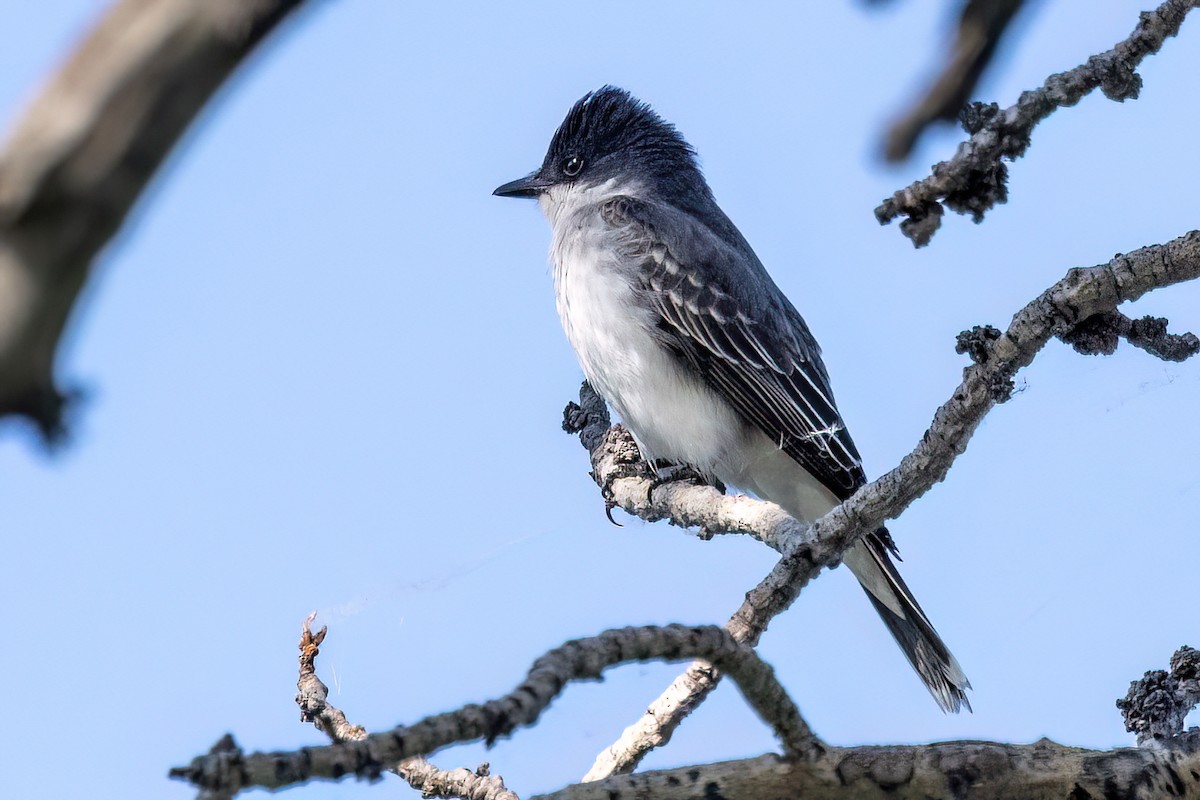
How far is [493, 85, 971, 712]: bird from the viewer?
660cm

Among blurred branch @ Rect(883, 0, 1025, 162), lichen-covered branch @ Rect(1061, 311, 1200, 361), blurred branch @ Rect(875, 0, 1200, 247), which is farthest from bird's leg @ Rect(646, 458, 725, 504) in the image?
blurred branch @ Rect(883, 0, 1025, 162)

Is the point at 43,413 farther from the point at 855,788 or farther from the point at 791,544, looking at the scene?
the point at 791,544

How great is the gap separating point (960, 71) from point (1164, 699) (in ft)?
8.60

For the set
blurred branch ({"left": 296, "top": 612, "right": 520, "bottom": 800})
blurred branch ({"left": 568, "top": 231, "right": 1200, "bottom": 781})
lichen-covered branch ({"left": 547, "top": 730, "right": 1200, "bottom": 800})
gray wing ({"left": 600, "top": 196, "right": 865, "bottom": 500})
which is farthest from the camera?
→ gray wing ({"left": 600, "top": 196, "right": 865, "bottom": 500})

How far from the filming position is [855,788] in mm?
2822

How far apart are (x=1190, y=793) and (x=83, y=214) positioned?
9.70 feet

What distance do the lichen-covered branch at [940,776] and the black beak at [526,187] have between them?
5.87 meters

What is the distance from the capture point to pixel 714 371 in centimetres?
687

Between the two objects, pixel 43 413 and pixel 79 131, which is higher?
pixel 79 131

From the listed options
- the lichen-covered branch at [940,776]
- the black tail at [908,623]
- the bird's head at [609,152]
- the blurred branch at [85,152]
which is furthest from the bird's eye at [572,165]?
the blurred branch at [85,152]

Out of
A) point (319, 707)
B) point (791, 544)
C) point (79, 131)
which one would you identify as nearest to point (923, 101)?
point (79, 131)

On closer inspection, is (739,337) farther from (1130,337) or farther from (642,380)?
(1130,337)

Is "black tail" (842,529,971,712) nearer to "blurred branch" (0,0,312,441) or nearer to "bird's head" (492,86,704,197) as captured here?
"bird's head" (492,86,704,197)

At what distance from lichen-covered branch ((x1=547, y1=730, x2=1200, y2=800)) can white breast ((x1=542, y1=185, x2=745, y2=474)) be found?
3802 mm
